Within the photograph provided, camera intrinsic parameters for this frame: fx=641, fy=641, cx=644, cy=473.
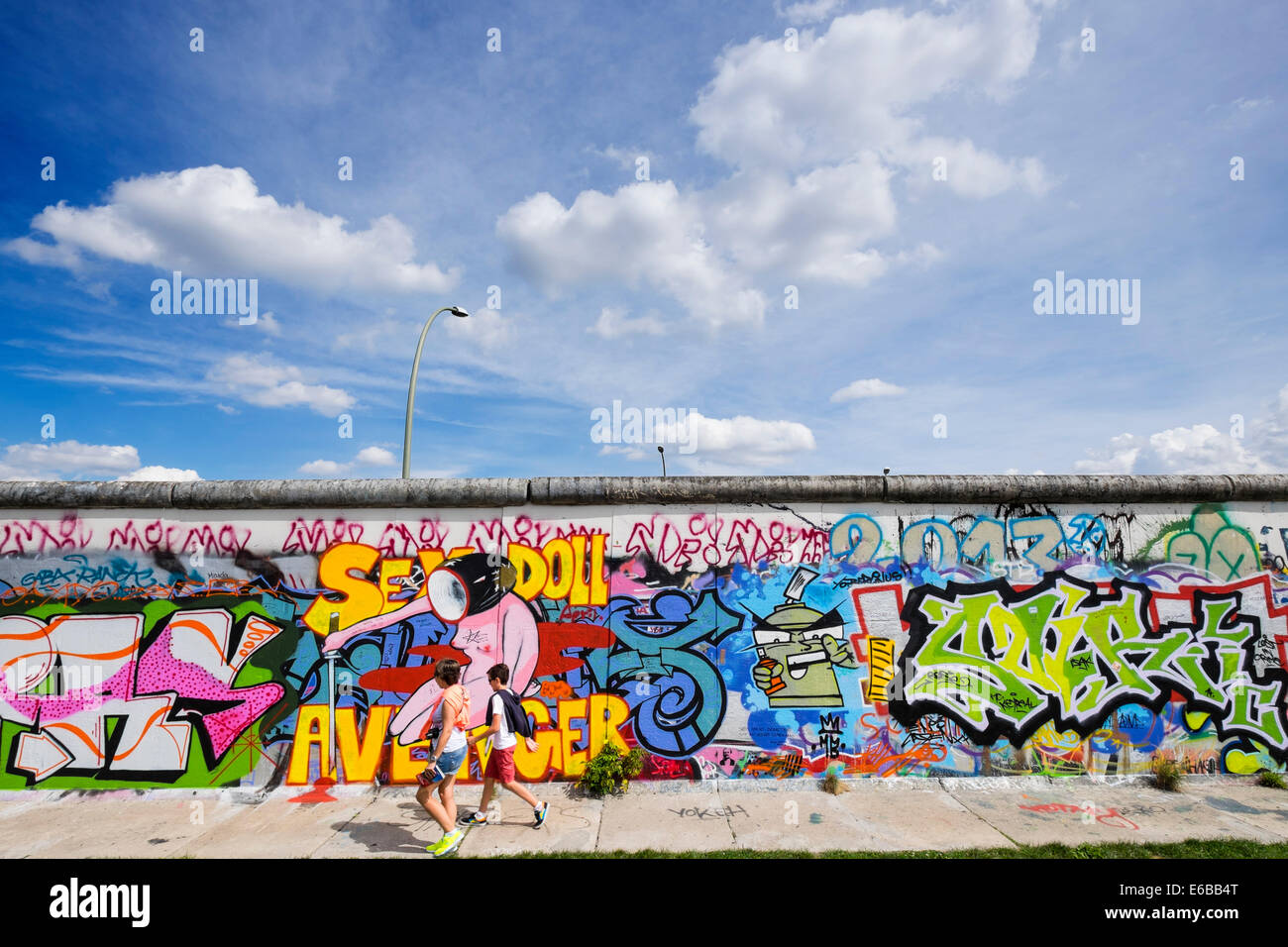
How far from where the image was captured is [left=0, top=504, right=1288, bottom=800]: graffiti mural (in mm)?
6309

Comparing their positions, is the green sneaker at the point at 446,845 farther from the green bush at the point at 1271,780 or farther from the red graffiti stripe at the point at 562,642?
the green bush at the point at 1271,780

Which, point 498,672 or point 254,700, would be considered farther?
point 254,700

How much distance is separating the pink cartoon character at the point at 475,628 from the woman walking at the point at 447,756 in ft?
3.25

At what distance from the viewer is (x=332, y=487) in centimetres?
650

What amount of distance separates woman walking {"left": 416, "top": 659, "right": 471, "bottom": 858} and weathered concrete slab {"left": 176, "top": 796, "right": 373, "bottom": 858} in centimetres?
101

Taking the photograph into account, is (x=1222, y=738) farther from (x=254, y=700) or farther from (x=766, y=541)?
(x=254, y=700)

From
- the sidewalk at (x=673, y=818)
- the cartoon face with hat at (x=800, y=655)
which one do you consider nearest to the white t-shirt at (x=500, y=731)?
the sidewalk at (x=673, y=818)

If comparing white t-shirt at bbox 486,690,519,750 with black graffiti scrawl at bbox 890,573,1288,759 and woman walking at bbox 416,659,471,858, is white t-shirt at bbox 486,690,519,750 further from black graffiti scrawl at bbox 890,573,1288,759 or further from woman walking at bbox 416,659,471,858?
black graffiti scrawl at bbox 890,573,1288,759

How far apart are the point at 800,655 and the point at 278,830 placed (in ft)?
16.1

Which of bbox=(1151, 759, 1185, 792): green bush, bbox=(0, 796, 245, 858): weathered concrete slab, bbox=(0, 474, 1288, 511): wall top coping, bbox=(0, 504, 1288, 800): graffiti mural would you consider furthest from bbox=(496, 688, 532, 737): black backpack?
bbox=(1151, 759, 1185, 792): green bush

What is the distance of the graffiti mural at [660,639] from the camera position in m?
6.31

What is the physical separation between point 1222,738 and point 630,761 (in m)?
5.95

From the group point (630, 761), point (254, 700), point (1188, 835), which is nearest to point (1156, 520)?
point (1188, 835)

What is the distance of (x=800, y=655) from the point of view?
636 centimetres
